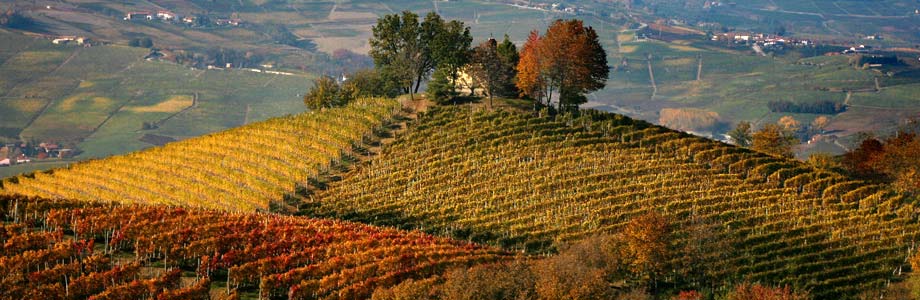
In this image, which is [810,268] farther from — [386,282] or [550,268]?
[386,282]

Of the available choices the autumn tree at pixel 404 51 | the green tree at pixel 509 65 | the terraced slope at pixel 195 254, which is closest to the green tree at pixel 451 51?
the autumn tree at pixel 404 51

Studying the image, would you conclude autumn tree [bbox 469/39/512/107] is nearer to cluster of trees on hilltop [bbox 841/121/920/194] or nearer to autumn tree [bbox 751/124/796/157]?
autumn tree [bbox 751/124/796/157]

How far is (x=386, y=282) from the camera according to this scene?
62094 millimetres

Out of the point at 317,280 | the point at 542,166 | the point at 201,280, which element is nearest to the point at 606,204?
the point at 542,166

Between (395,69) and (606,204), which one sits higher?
(395,69)

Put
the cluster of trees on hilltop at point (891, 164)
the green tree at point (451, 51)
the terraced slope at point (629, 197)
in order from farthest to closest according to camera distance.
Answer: the green tree at point (451, 51)
the cluster of trees on hilltop at point (891, 164)
the terraced slope at point (629, 197)

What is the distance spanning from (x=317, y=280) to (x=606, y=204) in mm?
29153

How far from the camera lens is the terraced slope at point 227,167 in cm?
8735

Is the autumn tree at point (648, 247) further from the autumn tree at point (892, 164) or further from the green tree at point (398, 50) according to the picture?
the green tree at point (398, 50)

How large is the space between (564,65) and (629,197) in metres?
22.5

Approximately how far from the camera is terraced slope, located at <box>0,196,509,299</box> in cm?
5856

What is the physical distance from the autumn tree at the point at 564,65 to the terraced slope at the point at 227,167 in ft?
45.5

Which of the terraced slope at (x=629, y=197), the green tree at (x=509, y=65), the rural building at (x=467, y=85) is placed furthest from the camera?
the rural building at (x=467, y=85)

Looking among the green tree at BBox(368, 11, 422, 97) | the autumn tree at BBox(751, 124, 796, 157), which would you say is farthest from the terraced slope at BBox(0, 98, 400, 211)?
the autumn tree at BBox(751, 124, 796, 157)
